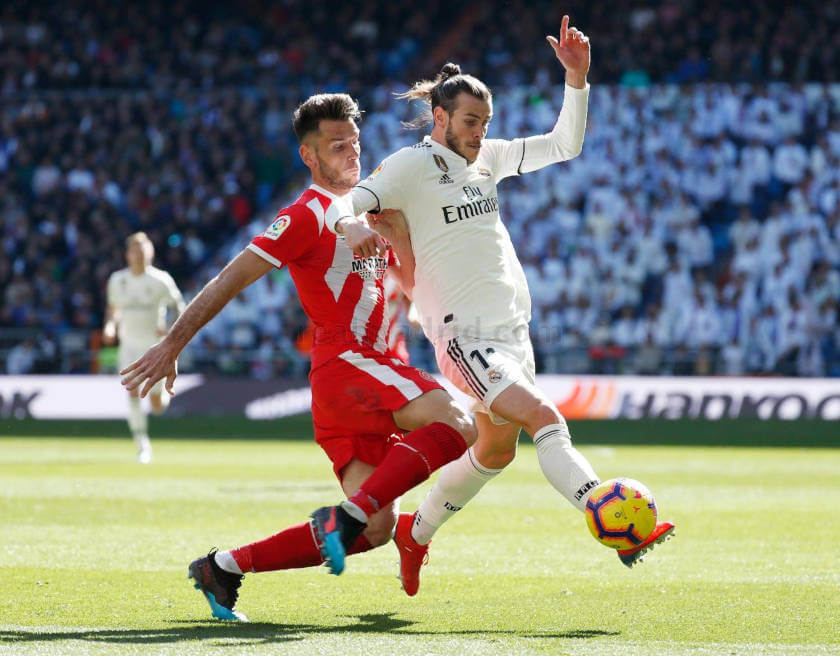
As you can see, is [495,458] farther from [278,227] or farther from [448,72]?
[448,72]

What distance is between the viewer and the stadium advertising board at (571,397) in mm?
20453

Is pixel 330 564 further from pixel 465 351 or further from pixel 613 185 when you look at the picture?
pixel 613 185

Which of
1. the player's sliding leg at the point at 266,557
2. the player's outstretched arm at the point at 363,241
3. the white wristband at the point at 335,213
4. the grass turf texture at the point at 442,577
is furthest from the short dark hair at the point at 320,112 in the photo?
the grass turf texture at the point at 442,577

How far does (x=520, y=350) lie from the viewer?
6277 millimetres

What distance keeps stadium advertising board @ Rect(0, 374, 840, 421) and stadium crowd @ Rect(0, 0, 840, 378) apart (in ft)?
1.86

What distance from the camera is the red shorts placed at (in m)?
5.83

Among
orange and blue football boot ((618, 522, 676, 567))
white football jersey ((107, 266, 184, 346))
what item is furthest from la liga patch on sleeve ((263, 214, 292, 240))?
white football jersey ((107, 266, 184, 346))

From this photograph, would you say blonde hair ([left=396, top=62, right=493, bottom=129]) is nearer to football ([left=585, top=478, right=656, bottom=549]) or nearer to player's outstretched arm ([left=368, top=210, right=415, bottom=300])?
player's outstretched arm ([left=368, top=210, right=415, bottom=300])

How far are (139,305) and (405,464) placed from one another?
11131mm

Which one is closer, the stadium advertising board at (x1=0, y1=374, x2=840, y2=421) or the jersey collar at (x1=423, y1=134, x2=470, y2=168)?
the jersey collar at (x1=423, y1=134, x2=470, y2=168)

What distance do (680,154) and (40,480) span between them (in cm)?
1512

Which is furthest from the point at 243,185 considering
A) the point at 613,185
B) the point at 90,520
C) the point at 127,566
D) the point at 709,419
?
the point at 127,566

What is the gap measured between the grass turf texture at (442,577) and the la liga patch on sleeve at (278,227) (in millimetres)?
1622

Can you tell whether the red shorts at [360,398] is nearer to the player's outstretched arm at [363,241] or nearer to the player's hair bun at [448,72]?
the player's outstretched arm at [363,241]
